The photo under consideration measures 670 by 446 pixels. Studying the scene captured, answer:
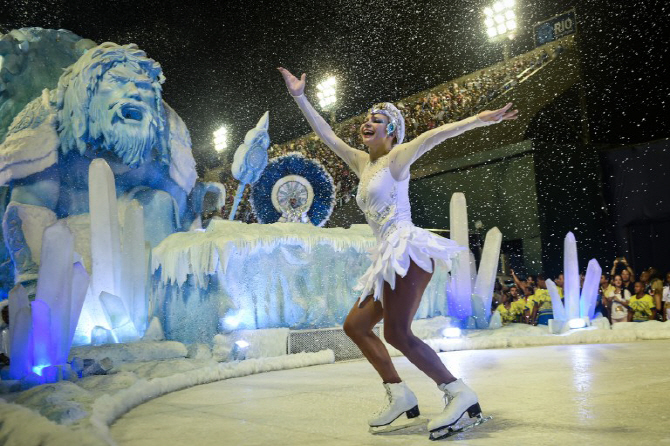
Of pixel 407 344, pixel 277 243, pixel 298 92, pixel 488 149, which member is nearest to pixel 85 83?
pixel 277 243

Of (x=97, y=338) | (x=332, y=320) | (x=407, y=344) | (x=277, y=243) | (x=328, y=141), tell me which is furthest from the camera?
(x=332, y=320)

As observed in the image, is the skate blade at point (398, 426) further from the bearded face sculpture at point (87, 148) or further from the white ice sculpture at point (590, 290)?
the white ice sculpture at point (590, 290)

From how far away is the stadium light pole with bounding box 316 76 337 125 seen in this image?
20375mm

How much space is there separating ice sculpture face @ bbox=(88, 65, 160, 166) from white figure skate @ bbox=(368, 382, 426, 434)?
6009mm

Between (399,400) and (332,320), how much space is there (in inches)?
213

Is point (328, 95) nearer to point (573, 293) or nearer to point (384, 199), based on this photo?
point (573, 293)

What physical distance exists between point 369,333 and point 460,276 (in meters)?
6.26

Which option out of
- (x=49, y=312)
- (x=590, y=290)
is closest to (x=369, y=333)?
(x=49, y=312)

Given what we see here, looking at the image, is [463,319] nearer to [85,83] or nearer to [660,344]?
[660,344]

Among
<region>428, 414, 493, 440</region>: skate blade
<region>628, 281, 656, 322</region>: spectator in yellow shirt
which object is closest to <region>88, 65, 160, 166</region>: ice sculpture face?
<region>428, 414, 493, 440</region>: skate blade

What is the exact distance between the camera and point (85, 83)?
816cm

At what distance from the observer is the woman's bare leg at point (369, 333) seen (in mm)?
3197

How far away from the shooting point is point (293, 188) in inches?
398

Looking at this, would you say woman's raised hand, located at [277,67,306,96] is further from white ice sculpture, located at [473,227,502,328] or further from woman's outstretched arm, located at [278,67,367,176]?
white ice sculpture, located at [473,227,502,328]
